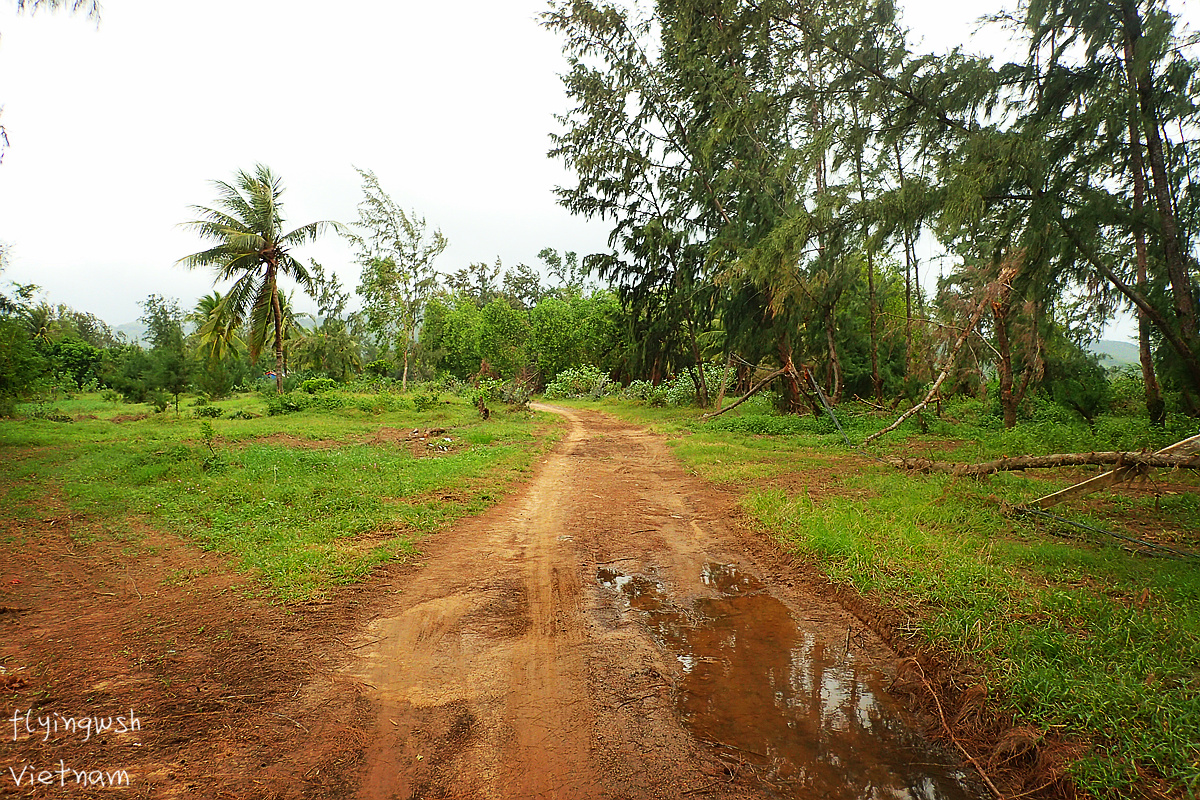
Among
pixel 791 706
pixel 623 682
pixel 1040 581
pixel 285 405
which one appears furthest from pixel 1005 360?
pixel 285 405

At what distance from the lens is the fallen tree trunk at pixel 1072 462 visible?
5043mm

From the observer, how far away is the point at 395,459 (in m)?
9.98

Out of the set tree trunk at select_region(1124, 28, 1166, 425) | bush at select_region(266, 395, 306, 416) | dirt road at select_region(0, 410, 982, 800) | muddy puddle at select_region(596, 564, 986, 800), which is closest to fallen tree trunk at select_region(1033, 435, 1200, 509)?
dirt road at select_region(0, 410, 982, 800)

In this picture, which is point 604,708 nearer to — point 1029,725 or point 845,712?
point 845,712

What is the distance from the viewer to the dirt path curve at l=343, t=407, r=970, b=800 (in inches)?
105

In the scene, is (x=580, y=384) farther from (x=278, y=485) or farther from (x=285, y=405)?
(x=278, y=485)

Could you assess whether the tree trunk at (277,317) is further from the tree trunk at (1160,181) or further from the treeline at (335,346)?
the tree trunk at (1160,181)

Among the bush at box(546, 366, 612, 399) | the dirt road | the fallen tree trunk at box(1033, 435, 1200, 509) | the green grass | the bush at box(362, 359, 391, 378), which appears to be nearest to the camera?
the dirt road

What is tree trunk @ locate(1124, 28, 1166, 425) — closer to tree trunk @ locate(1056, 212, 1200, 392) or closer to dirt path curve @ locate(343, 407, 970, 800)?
tree trunk @ locate(1056, 212, 1200, 392)

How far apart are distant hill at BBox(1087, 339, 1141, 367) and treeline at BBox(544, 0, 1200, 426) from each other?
1225mm

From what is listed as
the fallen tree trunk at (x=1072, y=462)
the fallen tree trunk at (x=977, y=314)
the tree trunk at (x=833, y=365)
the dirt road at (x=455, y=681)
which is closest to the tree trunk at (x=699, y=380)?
the tree trunk at (x=833, y=365)

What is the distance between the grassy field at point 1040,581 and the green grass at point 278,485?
3.97m

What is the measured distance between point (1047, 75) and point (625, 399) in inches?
811

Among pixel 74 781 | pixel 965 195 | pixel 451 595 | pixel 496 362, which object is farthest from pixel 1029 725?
pixel 496 362
